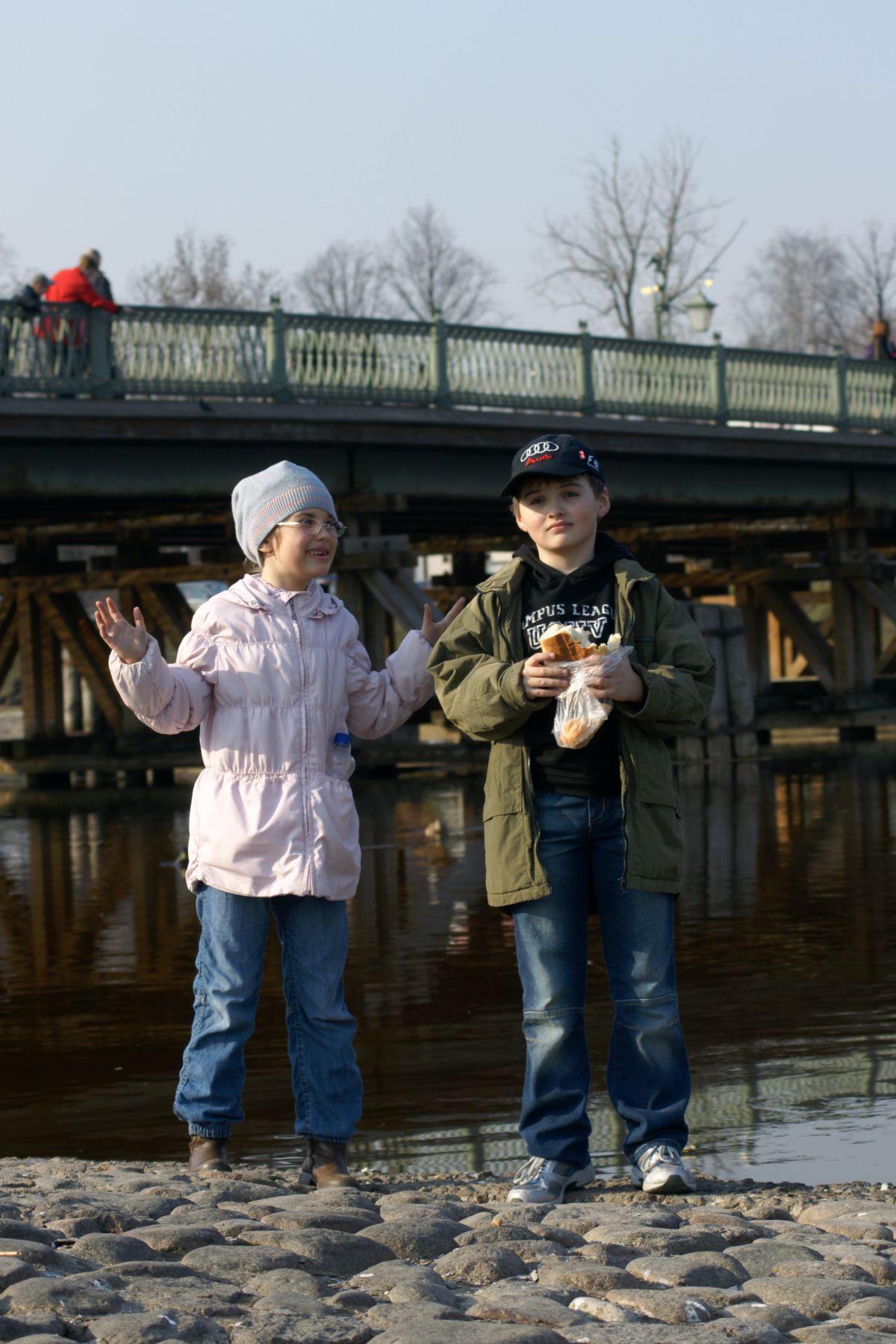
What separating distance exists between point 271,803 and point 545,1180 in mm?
1170

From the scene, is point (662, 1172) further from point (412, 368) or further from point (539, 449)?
point (412, 368)

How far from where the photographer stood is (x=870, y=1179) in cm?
496

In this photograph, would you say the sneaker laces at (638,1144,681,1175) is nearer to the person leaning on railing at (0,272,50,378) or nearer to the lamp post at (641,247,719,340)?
the person leaning on railing at (0,272,50,378)

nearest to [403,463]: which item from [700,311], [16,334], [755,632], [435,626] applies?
[16,334]

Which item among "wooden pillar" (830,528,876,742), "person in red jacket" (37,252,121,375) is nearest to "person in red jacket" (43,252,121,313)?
"person in red jacket" (37,252,121,375)

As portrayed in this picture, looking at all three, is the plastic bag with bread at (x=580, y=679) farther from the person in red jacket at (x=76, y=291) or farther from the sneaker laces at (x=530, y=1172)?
the person in red jacket at (x=76, y=291)

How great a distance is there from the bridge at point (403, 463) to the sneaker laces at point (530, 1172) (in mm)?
13762

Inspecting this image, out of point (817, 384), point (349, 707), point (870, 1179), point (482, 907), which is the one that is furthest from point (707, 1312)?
point (817, 384)

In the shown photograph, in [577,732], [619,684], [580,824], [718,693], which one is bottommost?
[580,824]

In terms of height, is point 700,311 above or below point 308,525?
above

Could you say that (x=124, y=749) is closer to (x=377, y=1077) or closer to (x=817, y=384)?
→ (x=817, y=384)

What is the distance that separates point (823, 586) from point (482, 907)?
42.6m

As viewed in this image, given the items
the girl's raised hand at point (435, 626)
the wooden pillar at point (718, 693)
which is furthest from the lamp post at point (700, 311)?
the girl's raised hand at point (435, 626)

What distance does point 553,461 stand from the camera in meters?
5.03
